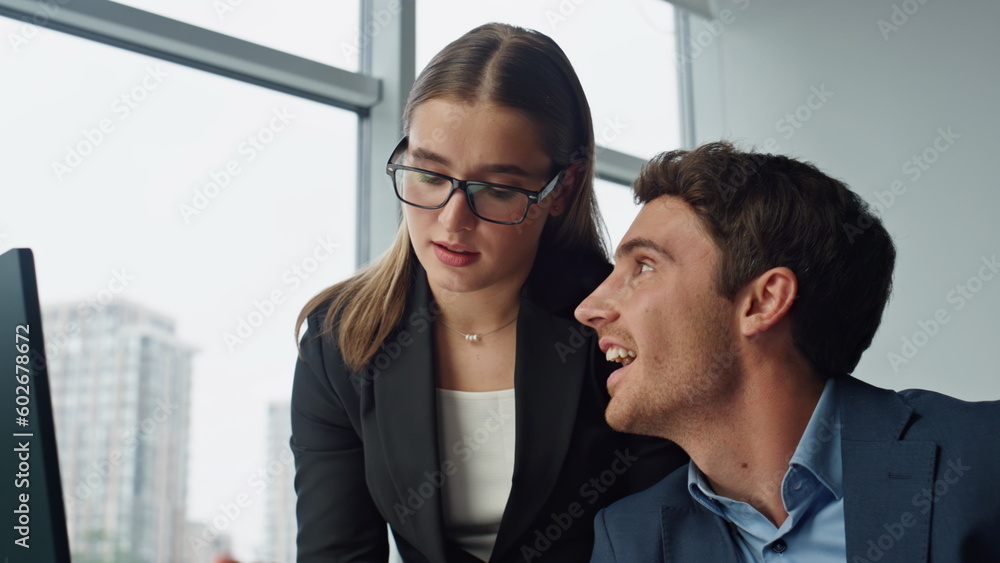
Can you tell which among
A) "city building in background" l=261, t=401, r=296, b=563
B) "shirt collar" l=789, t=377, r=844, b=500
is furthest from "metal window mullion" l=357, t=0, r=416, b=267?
"shirt collar" l=789, t=377, r=844, b=500

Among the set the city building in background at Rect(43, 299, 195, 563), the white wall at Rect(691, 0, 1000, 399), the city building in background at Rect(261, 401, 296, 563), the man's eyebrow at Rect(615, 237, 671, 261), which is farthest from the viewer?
the white wall at Rect(691, 0, 1000, 399)

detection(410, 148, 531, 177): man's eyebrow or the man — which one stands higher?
detection(410, 148, 531, 177): man's eyebrow

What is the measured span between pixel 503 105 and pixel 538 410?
0.58 m

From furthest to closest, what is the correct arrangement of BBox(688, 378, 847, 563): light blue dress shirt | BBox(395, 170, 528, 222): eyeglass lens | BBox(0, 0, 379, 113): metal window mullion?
1. BBox(0, 0, 379, 113): metal window mullion
2. BBox(395, 170, 528, 222): eyeglass lens
3. BBox(688, 378, 847, 563): light blue dress shirt

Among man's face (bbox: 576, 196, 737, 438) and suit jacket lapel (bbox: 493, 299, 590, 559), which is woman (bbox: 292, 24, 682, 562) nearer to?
suit jacket lapel (bbox: 493, 299, 590, 559)

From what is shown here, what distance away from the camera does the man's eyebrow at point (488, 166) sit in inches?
62.1

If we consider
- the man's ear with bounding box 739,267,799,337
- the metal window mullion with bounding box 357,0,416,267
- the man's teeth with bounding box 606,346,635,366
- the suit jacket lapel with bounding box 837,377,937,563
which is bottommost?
the suit jacket lapel with bounding box 837,377,937,563

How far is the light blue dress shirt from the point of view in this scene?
1.49m

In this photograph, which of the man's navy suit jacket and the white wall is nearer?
Answer: the man's navy suit jacket

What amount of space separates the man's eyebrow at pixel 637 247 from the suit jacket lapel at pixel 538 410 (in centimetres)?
17

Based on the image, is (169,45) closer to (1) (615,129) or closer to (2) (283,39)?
(2) (283,39)

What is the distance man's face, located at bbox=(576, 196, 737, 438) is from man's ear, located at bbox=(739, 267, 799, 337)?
29 millimetres

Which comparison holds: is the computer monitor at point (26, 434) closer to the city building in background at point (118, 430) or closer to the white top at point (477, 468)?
the white top at point (477, 468)

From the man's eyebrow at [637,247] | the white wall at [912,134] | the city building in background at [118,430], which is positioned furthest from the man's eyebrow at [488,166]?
the white wall at [912,134]
